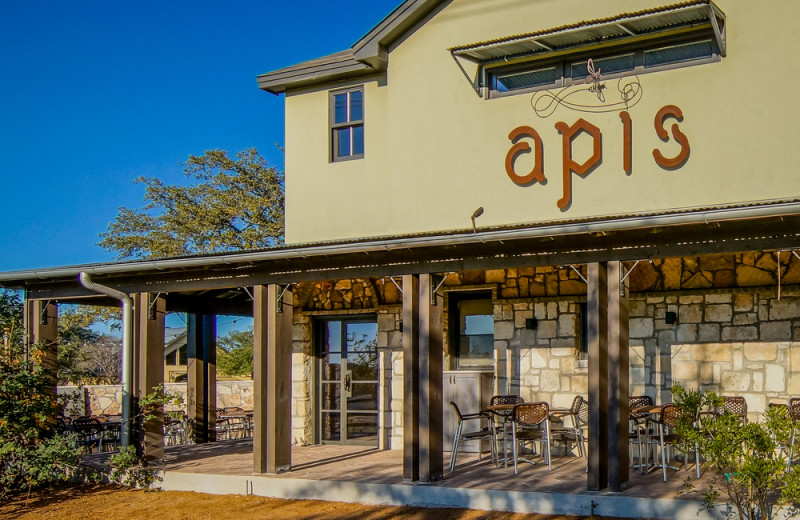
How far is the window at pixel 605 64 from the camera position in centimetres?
1155

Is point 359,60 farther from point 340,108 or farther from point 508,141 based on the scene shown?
point 508,141

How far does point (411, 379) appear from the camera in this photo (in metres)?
10.6

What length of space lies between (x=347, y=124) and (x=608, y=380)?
20.8 feet

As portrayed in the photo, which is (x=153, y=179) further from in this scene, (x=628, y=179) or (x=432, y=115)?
(x=628, y=179)

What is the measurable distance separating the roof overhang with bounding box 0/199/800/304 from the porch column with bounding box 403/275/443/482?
0.40 meters

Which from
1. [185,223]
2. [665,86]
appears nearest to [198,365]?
[665,86]

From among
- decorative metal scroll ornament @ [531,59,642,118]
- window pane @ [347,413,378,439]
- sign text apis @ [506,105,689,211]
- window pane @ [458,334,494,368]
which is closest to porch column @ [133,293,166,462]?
window pane @ [347,413,378,439]

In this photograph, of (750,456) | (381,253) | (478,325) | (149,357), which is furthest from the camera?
(478,325)

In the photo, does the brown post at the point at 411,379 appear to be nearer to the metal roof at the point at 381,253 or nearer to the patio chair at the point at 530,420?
the metal roof at the point at 381,253

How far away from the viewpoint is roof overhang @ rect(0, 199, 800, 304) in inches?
348

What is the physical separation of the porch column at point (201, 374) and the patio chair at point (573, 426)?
6.45m

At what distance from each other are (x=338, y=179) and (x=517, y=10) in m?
3.63

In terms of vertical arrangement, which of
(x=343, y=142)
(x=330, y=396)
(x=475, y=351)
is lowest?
(x=330, y=396)

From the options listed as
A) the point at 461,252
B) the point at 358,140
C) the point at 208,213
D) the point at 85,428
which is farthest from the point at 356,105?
the point at 208,213
